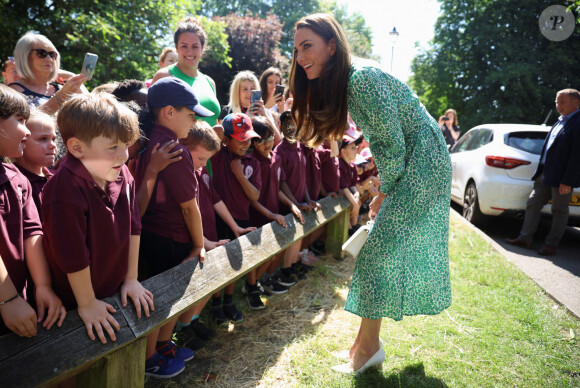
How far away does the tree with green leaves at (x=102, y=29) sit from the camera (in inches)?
302

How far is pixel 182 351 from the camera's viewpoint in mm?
2822

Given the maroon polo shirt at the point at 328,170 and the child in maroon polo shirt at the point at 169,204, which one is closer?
the child in maroon polo shirt at the point at 169,204

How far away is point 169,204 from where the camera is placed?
252 centimetres

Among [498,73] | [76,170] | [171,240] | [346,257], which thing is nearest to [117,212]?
[76,170]

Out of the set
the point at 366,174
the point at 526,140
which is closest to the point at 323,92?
the point at 366,174

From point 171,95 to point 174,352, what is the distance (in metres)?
1.72

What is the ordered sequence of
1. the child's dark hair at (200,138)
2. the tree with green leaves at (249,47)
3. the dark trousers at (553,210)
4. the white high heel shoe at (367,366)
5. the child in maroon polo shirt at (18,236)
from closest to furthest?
the child in maroon polo shirt at (18,236)
the white high heel shoe at (367,366)
the child's dark hair at (200,138)
the dark trousers at (553,210)
the tree with green leaves at (249,47)

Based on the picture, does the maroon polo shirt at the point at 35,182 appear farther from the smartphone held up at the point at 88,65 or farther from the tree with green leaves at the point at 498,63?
the tree with green leaves at the point at 498,63

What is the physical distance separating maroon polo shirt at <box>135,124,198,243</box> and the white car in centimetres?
547

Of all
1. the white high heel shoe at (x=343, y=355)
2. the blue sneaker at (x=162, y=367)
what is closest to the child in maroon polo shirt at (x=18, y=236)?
the blue sneaker at (x=162, y=367)

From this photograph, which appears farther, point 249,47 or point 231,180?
point 249,47

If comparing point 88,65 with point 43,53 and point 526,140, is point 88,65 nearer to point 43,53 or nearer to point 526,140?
point 43,53

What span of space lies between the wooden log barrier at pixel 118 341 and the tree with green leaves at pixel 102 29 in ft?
22.9

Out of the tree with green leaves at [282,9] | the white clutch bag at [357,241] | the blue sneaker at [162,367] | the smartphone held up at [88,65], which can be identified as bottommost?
the blue sneaker at [162,367]
